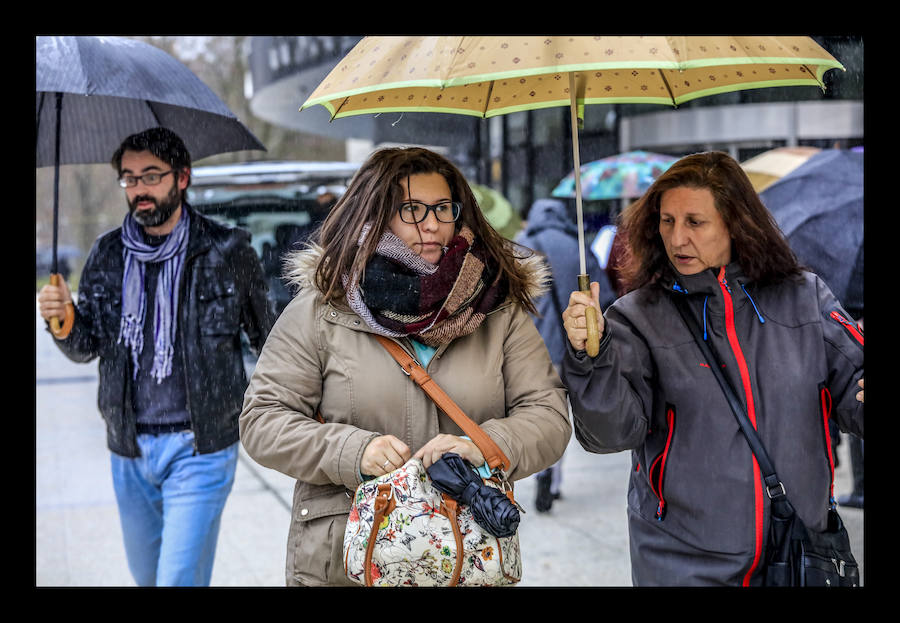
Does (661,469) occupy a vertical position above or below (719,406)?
below

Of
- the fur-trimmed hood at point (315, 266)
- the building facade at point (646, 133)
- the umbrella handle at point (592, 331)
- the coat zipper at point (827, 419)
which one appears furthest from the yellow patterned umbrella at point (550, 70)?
the building facade at point (646, 133)

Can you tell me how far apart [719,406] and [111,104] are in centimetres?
295

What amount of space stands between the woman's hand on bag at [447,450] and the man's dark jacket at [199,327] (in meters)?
1.45

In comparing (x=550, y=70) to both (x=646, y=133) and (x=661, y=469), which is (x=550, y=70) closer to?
(x=661, y=469)

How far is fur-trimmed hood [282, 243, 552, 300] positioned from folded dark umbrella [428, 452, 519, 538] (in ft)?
2.17

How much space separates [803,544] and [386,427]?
1.17m

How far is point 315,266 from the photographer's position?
292 cm

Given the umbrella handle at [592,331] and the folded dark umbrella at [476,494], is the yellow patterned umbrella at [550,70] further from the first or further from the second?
the folded dark umbrella at [476,494]

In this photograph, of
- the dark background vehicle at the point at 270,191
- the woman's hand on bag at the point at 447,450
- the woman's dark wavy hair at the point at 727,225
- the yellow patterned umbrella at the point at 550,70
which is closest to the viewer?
the yellow patterned umbrella at the point at 550,70

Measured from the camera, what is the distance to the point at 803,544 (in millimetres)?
2721

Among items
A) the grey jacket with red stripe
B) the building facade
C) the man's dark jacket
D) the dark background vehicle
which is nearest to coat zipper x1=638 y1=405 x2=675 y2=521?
the grey jacket with red stripe

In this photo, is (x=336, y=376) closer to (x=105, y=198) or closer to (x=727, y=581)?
(x=727, y=581)

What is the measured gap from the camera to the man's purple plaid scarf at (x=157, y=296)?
387 cm

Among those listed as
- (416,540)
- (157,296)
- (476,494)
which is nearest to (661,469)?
(476,494)
